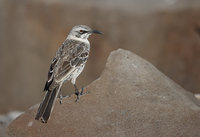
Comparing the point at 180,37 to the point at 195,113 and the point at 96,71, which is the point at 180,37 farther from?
the point at 195,113

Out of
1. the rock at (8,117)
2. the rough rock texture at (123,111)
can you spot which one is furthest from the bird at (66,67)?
the rock at (8,117)

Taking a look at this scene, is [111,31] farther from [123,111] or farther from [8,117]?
[123,111]

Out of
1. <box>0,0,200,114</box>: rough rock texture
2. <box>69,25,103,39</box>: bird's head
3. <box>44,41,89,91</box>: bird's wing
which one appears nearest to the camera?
<box>44,41,89,91</box>: bird's wing

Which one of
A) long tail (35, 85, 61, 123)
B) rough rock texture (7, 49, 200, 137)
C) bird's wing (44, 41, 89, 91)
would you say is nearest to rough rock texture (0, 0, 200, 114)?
bird's wing (44, 41, 89, 91)

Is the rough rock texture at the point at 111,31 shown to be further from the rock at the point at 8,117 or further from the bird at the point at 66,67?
the bird at the point at 66,67

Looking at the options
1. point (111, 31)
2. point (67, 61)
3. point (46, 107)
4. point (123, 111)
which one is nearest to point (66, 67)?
point (67, 61)

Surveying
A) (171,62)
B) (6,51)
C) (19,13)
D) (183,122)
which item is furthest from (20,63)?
(183,122)

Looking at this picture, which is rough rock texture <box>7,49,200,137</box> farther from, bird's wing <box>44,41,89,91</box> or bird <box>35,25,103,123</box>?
bird's wing <box>44,41,89,91</box>
